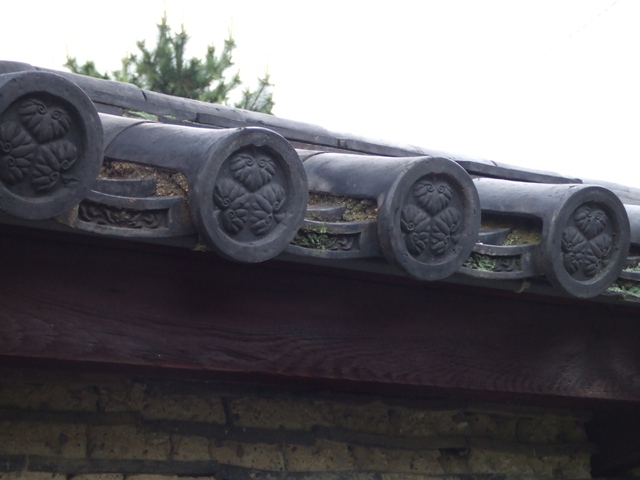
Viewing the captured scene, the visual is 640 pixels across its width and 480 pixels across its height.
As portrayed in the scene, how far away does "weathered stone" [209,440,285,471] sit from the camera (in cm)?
196

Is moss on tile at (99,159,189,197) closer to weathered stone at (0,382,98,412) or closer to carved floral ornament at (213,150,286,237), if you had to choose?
carved floral ornament at (213,150,286,237)

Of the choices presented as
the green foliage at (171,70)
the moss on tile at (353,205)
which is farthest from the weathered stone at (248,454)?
the green foliage at (171,70)

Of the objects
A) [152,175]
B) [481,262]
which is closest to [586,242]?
[481,262]

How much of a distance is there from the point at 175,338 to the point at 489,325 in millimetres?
718

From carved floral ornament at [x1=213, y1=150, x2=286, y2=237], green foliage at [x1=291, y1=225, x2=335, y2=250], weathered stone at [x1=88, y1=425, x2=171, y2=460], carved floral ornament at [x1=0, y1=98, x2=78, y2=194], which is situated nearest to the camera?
carved floral ornament at [x1=0, y1=98, x2=78, y2=194]

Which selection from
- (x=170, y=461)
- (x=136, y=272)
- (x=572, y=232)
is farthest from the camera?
(x=170, y=461)

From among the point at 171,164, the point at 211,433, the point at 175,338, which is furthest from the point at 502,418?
the point at 171,164

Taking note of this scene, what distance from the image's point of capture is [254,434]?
6.56 ft

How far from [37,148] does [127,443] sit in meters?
0.94

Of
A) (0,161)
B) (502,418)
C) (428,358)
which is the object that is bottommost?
(502,418)

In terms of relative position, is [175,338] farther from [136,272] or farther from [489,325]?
[489,325]

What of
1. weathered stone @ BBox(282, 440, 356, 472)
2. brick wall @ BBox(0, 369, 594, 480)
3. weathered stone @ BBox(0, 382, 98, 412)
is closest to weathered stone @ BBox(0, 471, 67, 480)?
brick wall @ BBox(0, 369, 594, 480)

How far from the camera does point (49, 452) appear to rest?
177 centimetres

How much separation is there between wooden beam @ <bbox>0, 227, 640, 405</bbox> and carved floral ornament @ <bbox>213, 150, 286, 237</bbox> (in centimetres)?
28
